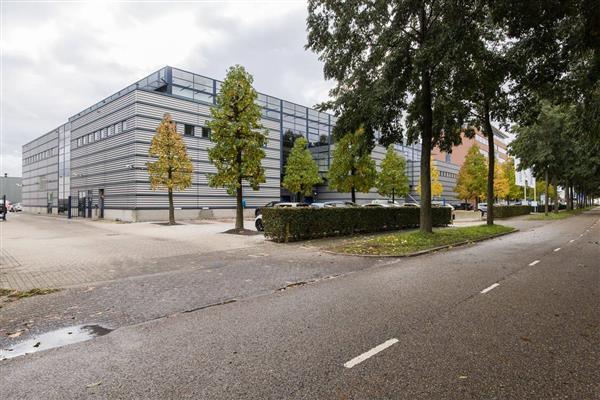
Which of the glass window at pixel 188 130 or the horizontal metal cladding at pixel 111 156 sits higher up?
the glass window at pixel 188 130

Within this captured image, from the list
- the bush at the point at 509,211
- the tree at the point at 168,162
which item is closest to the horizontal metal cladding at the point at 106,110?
the tree at the point at 168,162

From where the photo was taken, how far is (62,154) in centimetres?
4956

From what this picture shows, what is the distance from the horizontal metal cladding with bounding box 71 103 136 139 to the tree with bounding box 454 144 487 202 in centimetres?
5109

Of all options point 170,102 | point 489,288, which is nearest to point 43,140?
point 170,102

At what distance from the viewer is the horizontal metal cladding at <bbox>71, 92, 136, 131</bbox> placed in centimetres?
3396

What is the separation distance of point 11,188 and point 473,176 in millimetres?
112230

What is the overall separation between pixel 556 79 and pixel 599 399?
12.6 meters

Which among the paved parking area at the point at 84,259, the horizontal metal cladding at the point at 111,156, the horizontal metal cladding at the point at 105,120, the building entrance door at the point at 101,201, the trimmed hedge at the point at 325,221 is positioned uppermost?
the horizontal metal cladding at the point at 105,120

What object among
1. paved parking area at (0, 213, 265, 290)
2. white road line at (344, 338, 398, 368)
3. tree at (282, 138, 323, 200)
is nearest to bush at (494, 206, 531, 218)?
tree at (282, 138, 323, 200)

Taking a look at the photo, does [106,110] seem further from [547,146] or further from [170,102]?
[547,146]

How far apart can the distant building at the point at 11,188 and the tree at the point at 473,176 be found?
107 meters

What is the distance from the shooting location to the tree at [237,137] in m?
21.0

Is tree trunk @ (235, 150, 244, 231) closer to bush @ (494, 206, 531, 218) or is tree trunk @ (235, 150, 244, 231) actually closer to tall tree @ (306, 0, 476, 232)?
tall tree @ (306, 0, 476, 232)

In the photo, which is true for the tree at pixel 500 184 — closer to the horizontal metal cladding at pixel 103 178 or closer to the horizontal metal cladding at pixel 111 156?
the horizontal metal cladding at pixel 111 156
